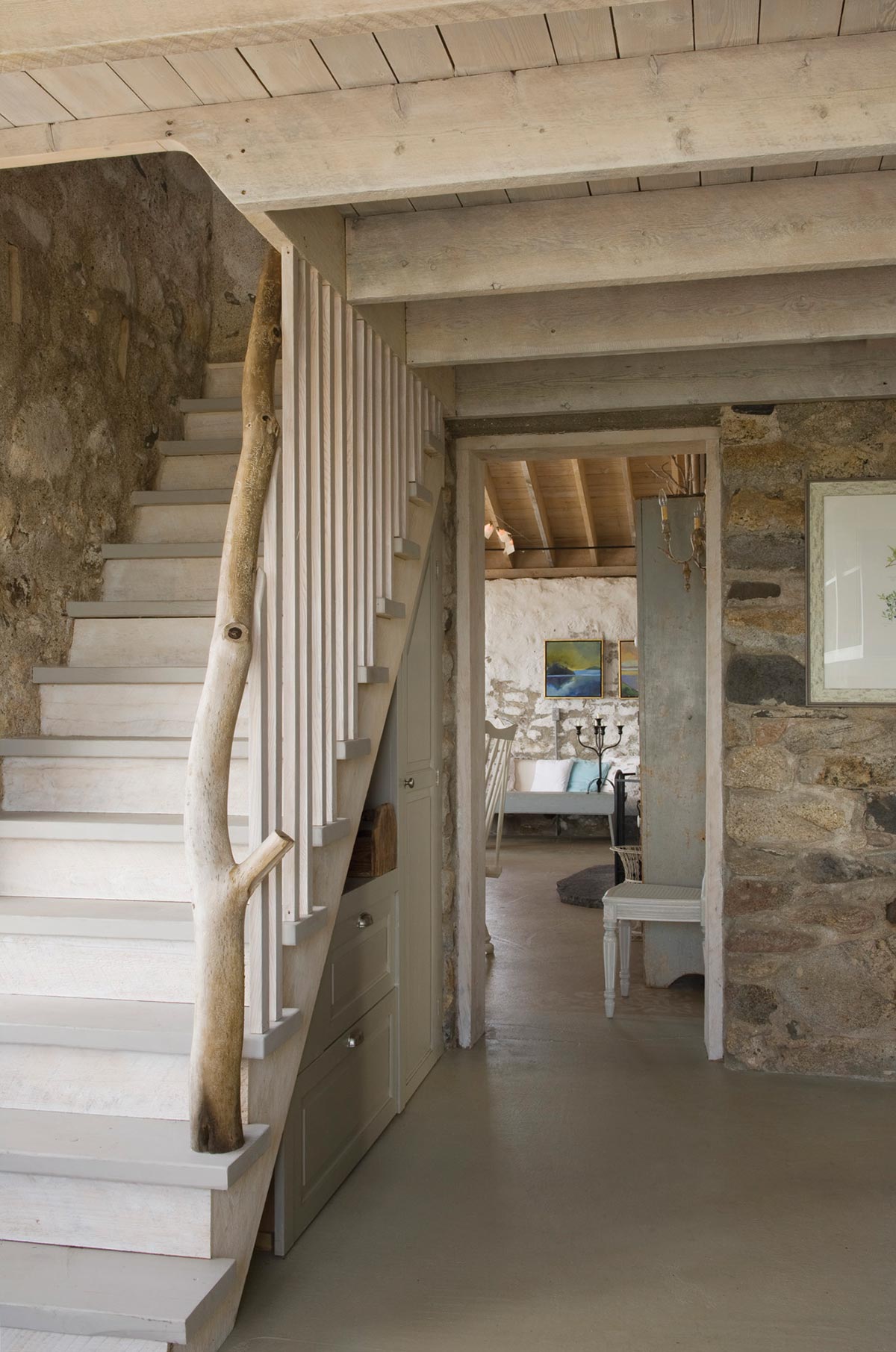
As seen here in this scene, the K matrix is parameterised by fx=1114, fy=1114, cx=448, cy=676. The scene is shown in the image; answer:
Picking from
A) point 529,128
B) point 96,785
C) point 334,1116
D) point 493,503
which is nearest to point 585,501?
point 493,503

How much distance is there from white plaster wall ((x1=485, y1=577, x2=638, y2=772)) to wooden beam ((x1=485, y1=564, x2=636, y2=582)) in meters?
0.07

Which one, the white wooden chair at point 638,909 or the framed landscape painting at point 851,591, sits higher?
the framed landscape painting at point 851,591

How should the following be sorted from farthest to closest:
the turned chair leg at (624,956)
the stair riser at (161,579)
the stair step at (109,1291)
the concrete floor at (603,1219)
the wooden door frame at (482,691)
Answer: the turned chair leg at (624,956) < the wooden door frame at (482,691) < the stair riser at (161,579) < the concrete floor at (603,1219) < the stair step at (109,1291)

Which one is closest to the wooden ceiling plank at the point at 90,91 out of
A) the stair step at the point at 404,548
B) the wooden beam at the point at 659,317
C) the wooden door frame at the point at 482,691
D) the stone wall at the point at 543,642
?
the wooden beam at the point at 659,317

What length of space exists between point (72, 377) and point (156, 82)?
140 cm

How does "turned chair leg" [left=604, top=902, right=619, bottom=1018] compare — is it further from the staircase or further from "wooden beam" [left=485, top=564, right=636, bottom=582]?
"wooden beam" [left=485, top=564, right=636, bottom=582]

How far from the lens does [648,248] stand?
8.80 feet

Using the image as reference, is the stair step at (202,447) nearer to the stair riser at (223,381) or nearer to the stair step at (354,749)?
the stair riser at (223,381)

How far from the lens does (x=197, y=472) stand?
399cm

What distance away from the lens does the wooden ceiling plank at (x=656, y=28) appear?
202 cm

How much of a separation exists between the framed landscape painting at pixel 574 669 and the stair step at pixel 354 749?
8.14 m

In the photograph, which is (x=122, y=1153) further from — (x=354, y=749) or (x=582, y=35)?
(x=582, y=35)

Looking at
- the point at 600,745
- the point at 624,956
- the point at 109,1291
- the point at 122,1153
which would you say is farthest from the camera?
the point at 600,745

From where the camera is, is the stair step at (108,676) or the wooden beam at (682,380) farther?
the wooden beam at (682,380)
